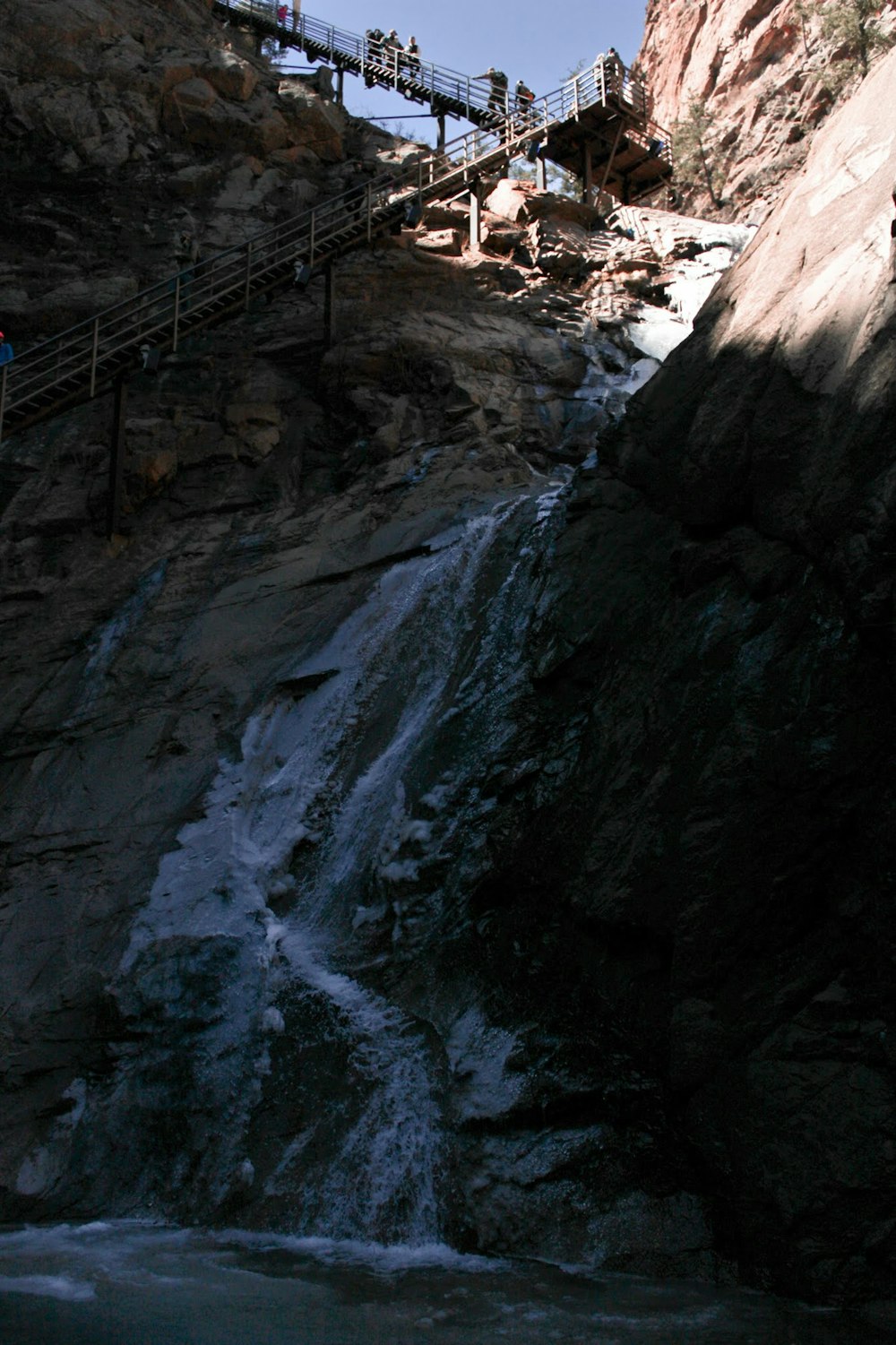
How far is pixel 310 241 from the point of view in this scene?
819 inches

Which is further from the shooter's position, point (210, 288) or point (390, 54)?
point (390, 54)

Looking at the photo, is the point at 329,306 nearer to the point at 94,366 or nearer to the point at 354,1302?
the point at 94,366

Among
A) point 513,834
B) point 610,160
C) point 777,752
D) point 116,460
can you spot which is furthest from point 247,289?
point 777,752

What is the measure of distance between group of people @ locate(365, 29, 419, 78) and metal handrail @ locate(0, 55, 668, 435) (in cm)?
646

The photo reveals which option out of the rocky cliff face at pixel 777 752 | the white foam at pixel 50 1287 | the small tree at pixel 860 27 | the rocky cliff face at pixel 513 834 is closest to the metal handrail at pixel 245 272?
the rocky cliff face at pixel 513 834

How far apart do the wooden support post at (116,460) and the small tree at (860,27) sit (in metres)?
23.7

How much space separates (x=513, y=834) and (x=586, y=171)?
23.0 metres

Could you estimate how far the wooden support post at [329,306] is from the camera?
2014cm

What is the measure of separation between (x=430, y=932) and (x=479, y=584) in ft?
15.5

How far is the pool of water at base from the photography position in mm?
5805

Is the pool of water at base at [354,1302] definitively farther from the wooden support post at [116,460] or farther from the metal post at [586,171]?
the metal post at [586,171]

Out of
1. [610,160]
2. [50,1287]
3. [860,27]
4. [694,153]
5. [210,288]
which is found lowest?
[50,1287]

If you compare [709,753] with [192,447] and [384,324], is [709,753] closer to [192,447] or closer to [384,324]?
[192,447]

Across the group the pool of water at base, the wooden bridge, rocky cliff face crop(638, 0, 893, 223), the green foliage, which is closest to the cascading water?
the pool of water at base
